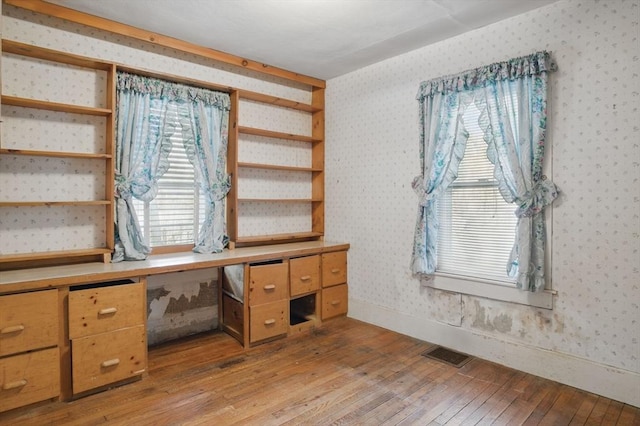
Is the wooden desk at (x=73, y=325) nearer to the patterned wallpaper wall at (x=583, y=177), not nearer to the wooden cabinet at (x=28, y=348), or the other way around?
the wooden cabinet at (x=28, y=348)

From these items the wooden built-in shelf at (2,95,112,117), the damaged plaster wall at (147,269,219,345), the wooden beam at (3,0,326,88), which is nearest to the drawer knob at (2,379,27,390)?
the damaged plaster wall at (147,269,219,345)

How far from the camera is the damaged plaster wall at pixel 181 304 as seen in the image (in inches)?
131

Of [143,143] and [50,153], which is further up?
[143,143]

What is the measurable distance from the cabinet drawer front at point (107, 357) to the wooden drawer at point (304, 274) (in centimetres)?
137

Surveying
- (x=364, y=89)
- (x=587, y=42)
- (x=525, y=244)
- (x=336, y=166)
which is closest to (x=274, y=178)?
(x=336, y=166)

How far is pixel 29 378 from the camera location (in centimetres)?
226

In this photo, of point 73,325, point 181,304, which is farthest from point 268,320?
point 73,325

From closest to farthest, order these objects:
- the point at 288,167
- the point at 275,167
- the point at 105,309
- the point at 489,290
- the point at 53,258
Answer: the point at 105,309 → the point at 53,258 → the point at 489,290 → the point at 275,167 → the point at 288,167

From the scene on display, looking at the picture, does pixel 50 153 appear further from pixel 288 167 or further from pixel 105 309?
pixel 288 167

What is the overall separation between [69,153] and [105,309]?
45.1 inches

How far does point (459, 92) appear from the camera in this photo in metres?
3.16

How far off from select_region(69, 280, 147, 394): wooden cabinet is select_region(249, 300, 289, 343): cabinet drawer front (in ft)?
2.93

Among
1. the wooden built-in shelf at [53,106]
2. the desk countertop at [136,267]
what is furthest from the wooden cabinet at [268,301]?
the wooden built-in shelf at [53,106]

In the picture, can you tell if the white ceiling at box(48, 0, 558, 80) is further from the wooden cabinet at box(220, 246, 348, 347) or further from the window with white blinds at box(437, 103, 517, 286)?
the wooden cabinet at box(220, 246, 348, 347)
